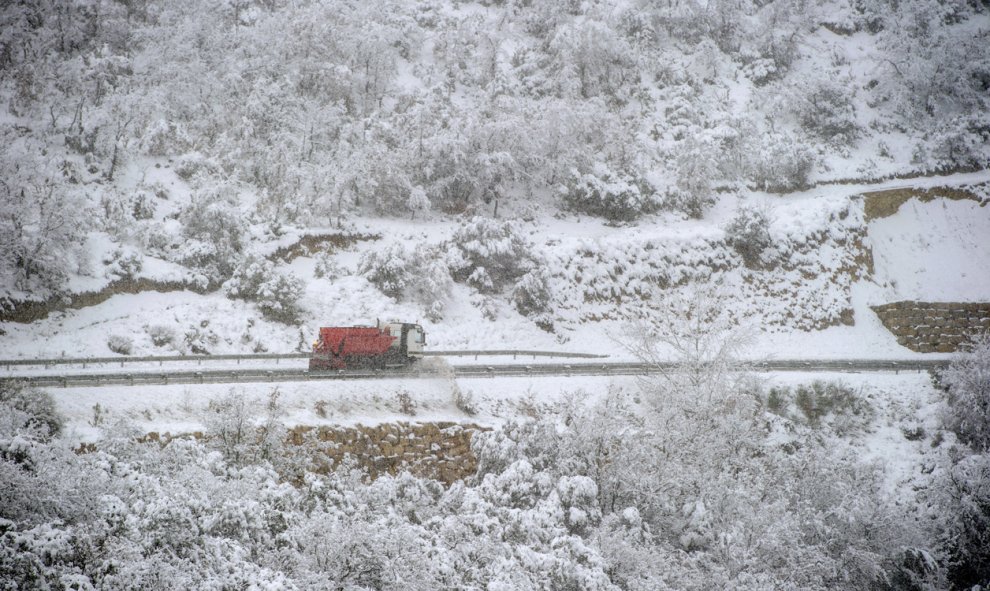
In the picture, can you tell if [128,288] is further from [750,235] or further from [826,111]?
[826,111]

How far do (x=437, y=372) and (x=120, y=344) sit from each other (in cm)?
1115

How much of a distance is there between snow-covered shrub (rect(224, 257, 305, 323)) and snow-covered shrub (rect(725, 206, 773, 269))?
2348 centimetres

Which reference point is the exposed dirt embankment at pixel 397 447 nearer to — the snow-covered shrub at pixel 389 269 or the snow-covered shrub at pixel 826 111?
the snow-covered shrub at pixel 389 269

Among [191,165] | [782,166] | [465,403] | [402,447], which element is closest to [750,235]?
[782,166]

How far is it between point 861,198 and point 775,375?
20.8 metres

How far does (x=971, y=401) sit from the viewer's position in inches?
831

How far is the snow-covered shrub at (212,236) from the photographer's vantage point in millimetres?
25344

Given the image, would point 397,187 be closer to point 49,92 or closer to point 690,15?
point 49,92

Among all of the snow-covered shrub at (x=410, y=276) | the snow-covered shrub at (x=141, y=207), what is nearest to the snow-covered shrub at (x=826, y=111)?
the snow-covered shrub at (x=410, y=276)

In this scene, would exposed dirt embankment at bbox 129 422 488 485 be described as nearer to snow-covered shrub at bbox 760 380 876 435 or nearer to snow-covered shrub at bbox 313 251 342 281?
snow-covered shrub at bbox 313 251 342 281

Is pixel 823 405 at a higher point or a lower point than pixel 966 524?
higher

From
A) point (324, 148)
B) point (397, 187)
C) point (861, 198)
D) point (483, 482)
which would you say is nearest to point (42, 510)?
point (483, 482)

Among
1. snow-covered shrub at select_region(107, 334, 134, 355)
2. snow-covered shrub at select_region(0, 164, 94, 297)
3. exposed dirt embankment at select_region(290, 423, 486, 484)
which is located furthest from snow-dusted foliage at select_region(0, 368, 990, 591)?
snow-covered shrub at select_region(0, 164, 94, 297)

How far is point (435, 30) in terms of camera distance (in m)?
47.4
